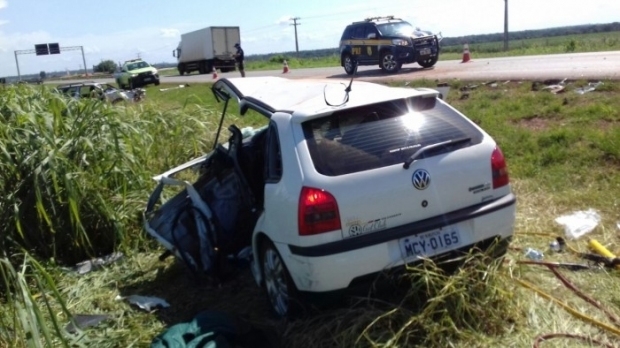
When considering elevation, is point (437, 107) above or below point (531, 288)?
above

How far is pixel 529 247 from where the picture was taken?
5770 mm

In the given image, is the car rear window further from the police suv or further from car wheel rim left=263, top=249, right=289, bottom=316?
the police suv

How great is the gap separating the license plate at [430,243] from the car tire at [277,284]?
784 mm

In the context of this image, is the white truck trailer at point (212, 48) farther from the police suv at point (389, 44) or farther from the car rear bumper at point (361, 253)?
the car rear bumper at point (361, 253)

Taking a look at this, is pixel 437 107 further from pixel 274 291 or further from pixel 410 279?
pixel 274 291

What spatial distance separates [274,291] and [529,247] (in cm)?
232

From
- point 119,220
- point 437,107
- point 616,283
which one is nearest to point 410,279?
point 437,107

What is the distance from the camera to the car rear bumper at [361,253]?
13.3ft

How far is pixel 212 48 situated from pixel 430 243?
46.2 m

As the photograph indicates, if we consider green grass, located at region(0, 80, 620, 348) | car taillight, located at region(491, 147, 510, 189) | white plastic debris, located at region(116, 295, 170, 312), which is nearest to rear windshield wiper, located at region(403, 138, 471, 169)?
car taillight, located at region(491, 147, 510, 189)

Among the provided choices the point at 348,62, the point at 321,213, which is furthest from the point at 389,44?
the point at 321,213

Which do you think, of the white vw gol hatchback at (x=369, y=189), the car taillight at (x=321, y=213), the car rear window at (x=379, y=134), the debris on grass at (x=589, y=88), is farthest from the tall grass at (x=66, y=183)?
the debris on grass at (x=589, y=88)

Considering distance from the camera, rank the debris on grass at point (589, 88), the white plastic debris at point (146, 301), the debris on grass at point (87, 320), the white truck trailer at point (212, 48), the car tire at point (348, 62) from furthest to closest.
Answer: the white truck trailer at point (212, 48), the car tire at point (348, 62), the debris on grass at point (589, 88), the white plastic debris at point (146, 301), the debris on grass at point (87, 320)

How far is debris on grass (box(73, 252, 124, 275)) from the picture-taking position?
6.54 metres
